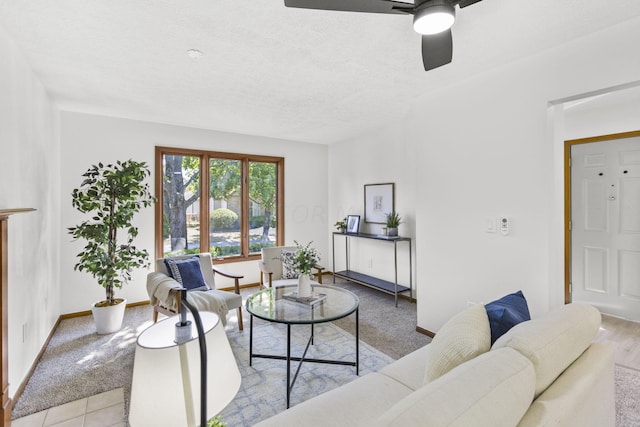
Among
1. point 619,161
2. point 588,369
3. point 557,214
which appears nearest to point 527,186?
point 557,214

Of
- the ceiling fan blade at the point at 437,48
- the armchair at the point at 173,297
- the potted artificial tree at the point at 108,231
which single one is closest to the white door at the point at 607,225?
the ceiling fan blade at the point at 437,48

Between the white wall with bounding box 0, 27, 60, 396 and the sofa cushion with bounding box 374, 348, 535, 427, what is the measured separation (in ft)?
8.62

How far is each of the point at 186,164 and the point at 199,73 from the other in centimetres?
215

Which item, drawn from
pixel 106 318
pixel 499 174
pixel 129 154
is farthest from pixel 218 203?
pixel 499 174

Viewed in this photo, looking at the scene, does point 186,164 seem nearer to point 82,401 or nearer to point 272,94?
point 272,94

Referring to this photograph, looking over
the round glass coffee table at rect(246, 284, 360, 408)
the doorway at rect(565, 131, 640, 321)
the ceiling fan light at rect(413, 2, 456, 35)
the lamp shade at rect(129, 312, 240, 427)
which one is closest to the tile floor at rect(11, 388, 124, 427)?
the round glass coffee table at rect(246, 284, 360, 408)

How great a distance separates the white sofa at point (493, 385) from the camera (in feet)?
2.69

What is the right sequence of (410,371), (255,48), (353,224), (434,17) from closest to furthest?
1. (434,17)
2. (410,371)
3. (255,48)
4. (353,224)

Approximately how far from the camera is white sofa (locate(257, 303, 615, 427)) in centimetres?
82

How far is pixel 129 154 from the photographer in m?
4.03

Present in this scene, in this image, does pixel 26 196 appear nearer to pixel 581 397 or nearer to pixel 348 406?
pixel 348 406

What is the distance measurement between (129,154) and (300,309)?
10.4 ft

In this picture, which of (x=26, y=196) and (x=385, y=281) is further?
(x=385, y=281)

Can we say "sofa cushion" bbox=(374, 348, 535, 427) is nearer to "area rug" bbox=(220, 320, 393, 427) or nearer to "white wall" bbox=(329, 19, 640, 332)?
"area rug" bbox=(220, 320, 393, 427)
